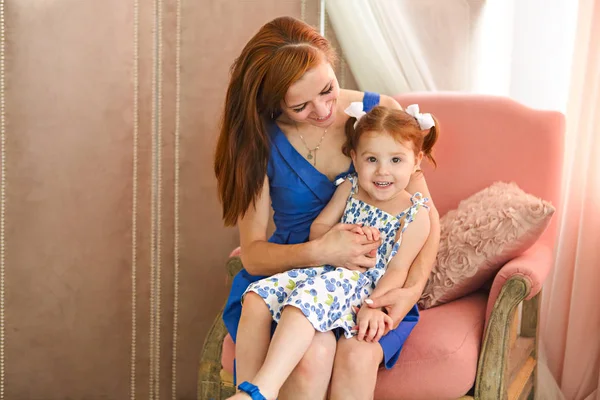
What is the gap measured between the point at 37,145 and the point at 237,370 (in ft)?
4.25

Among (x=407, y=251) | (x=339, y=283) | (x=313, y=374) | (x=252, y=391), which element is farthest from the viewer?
(x=407, y=251)

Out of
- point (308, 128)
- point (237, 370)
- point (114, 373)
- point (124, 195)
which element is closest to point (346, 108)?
point (308, 128)

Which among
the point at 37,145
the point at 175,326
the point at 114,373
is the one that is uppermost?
the point at 37,145

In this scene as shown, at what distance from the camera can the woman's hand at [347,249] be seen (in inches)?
72.3

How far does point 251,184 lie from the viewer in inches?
77.4

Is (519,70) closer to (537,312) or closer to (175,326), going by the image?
(537,312)

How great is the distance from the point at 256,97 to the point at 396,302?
0.63 meters

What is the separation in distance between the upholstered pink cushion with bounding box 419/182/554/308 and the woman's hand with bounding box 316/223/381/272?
0.94 ft

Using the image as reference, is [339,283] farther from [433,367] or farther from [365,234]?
[433,367]

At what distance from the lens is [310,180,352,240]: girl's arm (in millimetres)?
1968

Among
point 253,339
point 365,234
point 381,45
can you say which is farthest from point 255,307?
point 381,45

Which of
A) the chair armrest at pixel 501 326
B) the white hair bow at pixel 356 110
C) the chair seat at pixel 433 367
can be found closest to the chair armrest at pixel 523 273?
the chair armrest at pixel 501 326

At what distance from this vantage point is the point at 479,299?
6.90 ft

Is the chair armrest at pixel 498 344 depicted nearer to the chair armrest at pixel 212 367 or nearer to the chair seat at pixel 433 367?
the chair seat at pixel 433 367
